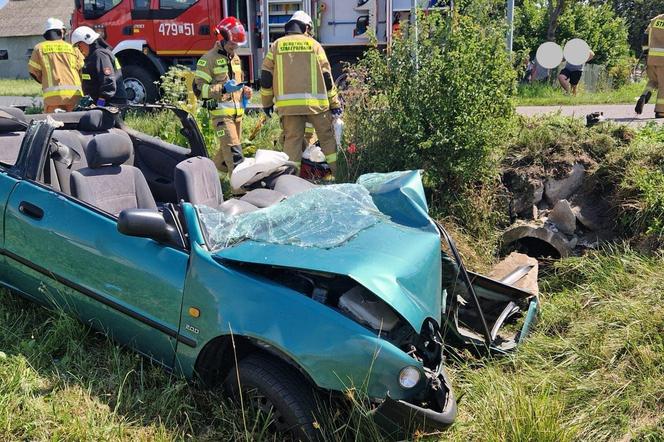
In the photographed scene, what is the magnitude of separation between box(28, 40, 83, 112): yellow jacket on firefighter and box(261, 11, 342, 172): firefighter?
3269mm

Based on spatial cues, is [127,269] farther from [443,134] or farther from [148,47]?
[148,47]

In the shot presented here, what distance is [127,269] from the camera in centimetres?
297

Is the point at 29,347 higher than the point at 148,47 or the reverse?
the reverse

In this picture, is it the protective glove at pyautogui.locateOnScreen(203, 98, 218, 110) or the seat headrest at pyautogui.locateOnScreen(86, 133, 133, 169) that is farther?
the protective glove at pyautogui.locateOnScreen(203, 98, 218, 110)

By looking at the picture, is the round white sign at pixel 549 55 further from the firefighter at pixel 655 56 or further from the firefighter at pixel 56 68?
the firefighter at pixel 56 68

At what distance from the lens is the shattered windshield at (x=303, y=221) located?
2.92 meters

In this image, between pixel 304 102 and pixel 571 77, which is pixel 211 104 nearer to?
pixel 304 102

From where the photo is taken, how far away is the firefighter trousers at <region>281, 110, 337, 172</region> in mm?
6547

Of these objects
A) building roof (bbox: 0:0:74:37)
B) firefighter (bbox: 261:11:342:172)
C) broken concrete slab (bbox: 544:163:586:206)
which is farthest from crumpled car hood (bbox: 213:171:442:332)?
building roof (bbox: 0:0:74:37)

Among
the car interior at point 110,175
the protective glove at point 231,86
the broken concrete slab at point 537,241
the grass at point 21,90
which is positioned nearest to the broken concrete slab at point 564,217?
the broken concrete slab at point 537,241

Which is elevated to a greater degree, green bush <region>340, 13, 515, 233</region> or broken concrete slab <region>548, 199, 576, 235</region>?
green bush <region>340, 13, 515, 233</region>

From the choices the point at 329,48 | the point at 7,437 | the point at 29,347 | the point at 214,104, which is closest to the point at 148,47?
the point at 329,48

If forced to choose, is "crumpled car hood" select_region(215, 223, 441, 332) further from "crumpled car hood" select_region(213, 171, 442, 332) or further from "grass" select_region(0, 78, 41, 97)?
"grass" select_region(0, 78, 41, 97)

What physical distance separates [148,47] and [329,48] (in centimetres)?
354
